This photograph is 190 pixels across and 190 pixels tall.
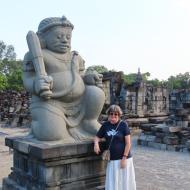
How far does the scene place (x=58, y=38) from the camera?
16.8 feet

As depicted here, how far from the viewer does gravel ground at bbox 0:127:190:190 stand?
243 inches

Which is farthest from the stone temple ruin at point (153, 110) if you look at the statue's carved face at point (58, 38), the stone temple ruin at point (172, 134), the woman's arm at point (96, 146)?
the statue's carved face at point (58, 38)

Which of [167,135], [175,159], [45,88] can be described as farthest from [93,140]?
[167,135]

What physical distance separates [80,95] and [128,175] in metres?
1.46

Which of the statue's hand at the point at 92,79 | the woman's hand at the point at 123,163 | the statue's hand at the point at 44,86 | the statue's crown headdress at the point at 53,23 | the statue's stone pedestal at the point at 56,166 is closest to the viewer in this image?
the woman's hand at the point at 123,163

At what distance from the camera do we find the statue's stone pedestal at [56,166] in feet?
14.8

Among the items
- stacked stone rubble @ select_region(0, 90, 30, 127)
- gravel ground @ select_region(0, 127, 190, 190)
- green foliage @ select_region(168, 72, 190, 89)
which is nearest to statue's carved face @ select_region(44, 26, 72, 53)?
gravel ground @ select_region(0, 127, 190, 190)

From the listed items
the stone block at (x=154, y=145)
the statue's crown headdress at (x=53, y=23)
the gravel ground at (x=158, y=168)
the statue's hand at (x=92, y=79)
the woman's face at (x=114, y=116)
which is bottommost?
the gravel ground at (x=158, y=168)

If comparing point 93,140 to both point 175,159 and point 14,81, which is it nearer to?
point 175,159

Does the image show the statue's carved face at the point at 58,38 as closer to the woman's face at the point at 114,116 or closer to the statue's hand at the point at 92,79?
the statue's hand at the point at 92,79

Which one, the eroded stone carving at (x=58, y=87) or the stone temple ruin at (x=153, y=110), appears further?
the stone temple ruin at (x=153, y=110)

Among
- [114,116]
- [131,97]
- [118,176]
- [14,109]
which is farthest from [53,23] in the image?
[14,109]

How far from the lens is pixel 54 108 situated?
4902mm

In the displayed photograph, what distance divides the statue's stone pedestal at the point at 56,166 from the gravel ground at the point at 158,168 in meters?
1.26
